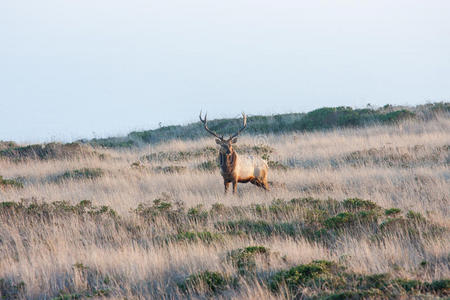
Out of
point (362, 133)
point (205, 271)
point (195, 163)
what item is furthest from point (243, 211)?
point (362, 133)

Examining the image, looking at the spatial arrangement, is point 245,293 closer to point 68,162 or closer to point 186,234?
point 186,234

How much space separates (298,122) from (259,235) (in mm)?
16751

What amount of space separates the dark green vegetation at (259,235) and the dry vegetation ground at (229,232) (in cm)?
2

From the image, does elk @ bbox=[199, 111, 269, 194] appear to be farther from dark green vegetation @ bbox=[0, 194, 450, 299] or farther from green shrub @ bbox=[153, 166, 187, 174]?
green shrub @ bbox=[153, 166, 187, 174]

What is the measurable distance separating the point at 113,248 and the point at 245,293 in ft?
8.70

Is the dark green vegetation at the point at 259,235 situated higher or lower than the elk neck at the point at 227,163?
lower

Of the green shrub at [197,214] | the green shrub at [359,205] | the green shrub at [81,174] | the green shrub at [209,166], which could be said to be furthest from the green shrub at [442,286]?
the green shrub at [81,174]

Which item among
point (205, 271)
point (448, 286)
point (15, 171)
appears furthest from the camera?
point (15, 171)

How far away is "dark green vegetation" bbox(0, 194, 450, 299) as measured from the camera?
17.3ft

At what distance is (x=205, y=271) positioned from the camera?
18.9 feet

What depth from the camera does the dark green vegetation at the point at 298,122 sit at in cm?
2219

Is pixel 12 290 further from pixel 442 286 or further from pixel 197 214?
pixel 442 286

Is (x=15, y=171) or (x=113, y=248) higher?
(x=15, y=171)

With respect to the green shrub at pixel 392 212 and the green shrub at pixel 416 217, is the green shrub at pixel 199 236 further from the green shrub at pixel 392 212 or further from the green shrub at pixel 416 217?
the green shrub at pixel 416 217
